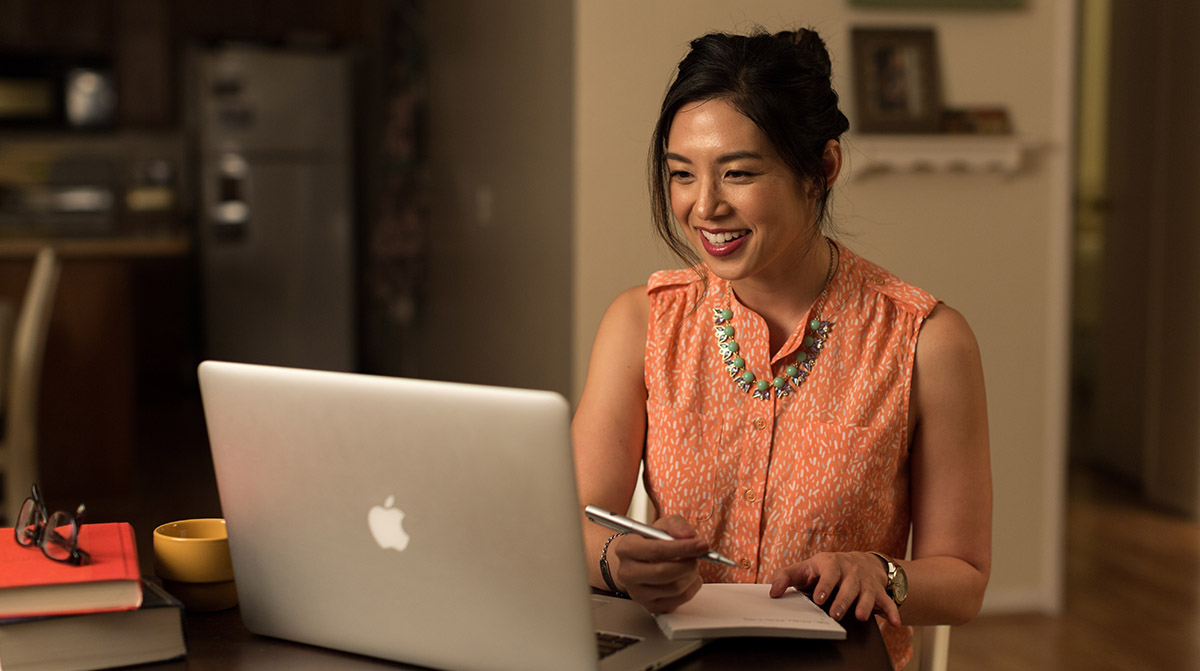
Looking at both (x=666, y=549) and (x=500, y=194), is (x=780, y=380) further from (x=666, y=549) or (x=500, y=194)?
(x=500, y=194)

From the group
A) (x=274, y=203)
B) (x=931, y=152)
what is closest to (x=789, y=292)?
(x=931, y=152)

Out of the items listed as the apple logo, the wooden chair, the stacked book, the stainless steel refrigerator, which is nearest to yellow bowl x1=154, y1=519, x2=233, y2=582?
the stacked book

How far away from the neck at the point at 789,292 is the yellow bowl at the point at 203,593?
657 mm

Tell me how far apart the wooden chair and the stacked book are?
2.54 m

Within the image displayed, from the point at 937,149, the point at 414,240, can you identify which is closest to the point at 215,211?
the point at 414,240

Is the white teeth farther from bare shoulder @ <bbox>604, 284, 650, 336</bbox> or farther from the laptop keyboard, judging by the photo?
the laptop keyboard

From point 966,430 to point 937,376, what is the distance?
0.22 feet

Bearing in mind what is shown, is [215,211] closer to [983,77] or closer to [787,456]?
[983,77]

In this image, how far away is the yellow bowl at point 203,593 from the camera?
1085 millimetres

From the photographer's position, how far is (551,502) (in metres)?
0.81

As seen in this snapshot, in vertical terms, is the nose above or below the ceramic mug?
above

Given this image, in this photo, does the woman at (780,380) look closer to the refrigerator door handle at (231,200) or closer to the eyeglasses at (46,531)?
the eyeglasses at (46,531)

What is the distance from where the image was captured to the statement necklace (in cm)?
135

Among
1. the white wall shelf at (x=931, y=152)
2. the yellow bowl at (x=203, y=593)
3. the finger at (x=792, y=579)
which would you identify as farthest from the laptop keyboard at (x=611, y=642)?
the white wall shelf at (x=931, y=152)
